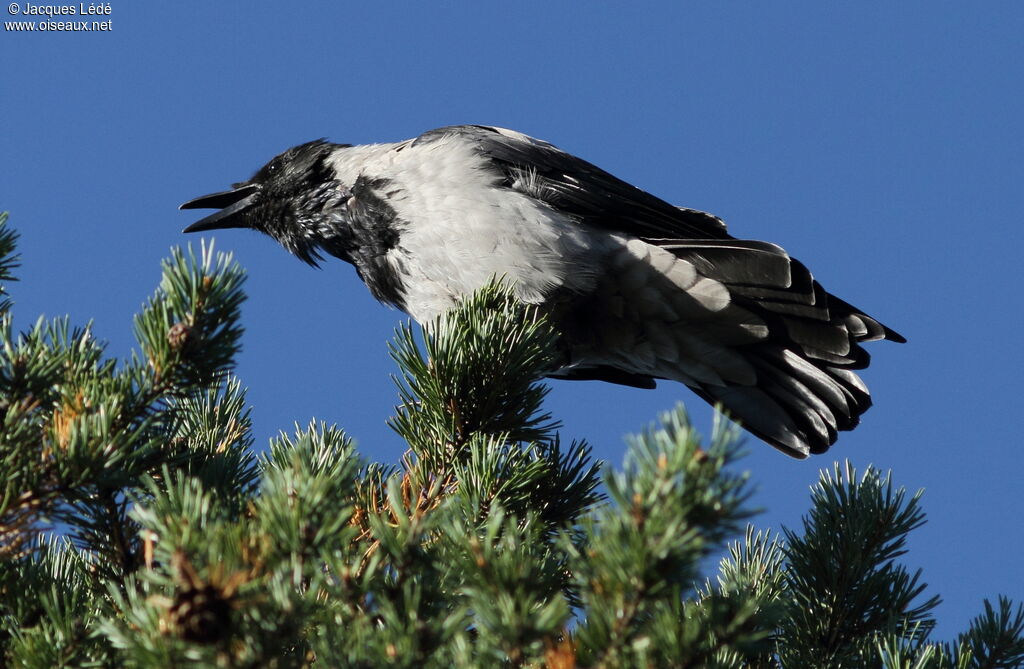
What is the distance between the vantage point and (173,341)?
1.77m

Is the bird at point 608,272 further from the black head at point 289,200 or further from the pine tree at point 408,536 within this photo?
the pine tree at point 408,536

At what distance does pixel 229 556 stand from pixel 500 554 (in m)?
0.40

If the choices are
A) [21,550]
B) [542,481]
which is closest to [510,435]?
[542,481]

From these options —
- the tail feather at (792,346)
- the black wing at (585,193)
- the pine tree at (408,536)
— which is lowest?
the pine tree at (408,536)

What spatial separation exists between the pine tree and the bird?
1261mm

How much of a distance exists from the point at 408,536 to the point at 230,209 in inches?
153

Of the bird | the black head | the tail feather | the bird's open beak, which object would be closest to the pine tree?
the bird

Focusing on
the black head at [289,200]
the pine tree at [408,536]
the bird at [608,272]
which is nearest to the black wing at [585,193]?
the bird at [608,272]

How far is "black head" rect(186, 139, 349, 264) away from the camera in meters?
4.60

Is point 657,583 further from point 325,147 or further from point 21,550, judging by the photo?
point 325,147

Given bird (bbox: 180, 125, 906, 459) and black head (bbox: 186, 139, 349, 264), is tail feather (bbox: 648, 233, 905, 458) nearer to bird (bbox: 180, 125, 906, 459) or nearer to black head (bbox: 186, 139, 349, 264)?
bird (bbox: 180, 125, 906, 459)

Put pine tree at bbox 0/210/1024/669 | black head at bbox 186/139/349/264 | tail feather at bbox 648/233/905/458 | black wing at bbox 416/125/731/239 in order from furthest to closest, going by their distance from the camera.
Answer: black head at bbox 186/139/349/264 < black wing at bbox 416/125/731/239 < tail feather at bbox 648/233/905/458 < pine tree at bbox 0/210/1024/669

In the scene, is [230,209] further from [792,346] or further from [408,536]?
[408,536]

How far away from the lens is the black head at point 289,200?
15.1 ft
